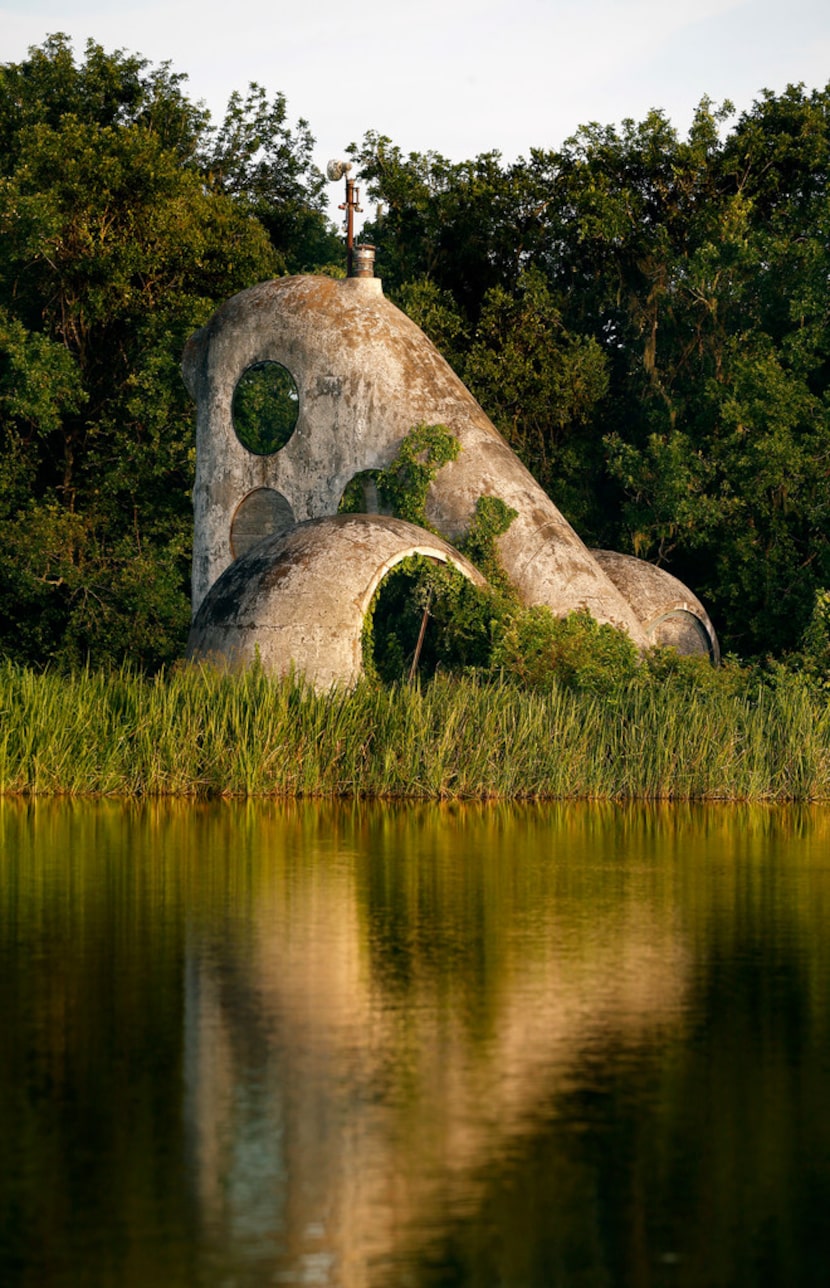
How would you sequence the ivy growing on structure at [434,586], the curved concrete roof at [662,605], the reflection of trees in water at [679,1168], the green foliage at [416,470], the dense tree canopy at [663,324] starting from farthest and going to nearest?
the dense tree canopy at [663,324] → the curved concrete roof at [662,605] → the green foliage at [416,470] → the ivy growing on structure at [434,586] → the reflection of trees in water at [679,1168]

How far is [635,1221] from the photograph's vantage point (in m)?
6.02

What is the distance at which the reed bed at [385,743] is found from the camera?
1859cm

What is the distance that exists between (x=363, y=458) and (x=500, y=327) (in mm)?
7667

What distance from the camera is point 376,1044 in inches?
328

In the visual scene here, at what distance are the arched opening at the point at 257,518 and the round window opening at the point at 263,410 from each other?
0.65m

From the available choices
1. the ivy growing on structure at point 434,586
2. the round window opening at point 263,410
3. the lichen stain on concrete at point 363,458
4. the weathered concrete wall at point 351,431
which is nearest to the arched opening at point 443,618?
the ivy growing on structure at point 434,586

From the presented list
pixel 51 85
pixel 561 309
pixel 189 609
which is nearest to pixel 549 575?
pixel 189 609

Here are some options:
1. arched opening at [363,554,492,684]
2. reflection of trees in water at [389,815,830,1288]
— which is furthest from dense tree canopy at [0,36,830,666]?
reflection of trees in water at [389,815,830,1288]

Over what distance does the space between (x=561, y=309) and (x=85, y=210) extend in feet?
27.0

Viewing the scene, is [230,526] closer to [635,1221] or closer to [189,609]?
A: [189,609]

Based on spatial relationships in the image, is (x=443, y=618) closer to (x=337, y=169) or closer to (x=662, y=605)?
(x=662, y=605)

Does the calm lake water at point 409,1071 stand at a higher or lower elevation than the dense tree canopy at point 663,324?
lower

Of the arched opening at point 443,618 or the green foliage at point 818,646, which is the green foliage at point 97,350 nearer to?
the arched opening at point 443,618

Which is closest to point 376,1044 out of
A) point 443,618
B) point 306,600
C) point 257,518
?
point 306,600
